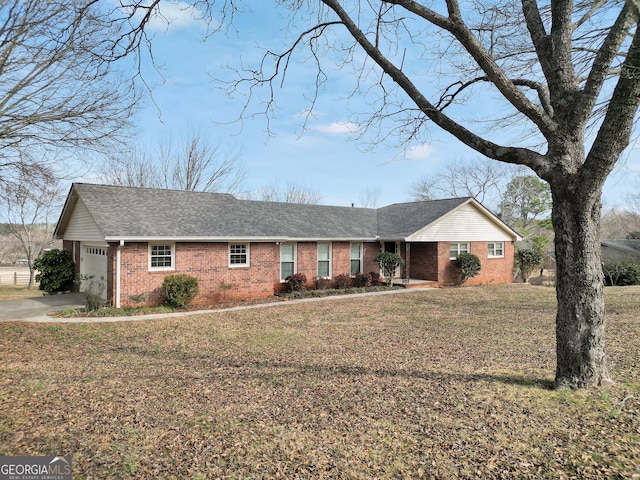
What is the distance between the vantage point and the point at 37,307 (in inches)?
500

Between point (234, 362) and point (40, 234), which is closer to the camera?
point (234, 362)

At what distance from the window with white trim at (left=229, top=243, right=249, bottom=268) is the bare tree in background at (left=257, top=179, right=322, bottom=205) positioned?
29.2m

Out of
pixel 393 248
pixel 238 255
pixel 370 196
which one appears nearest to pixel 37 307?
pixel 238 255

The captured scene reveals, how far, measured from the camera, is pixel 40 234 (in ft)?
125

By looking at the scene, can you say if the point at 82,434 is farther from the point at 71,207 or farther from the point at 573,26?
the point at 71,207

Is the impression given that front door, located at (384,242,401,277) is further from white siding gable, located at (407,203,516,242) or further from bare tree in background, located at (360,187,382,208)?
bare tree in background, located at (360,187,382,208)

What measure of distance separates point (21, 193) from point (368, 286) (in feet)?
45.7

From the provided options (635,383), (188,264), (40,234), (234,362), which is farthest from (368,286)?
(40,234)

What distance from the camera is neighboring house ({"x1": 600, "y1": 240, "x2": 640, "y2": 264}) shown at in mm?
26672

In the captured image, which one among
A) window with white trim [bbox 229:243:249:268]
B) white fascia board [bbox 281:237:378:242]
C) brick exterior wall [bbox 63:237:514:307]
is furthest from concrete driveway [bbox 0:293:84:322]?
white fascia board [bbox 281:237:378:242]

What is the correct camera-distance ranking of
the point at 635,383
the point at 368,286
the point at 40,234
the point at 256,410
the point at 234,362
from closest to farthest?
the point at 256,410 → the point at 635,383 → the point at 234,362 → the point at 368,286 → the point at 40,234

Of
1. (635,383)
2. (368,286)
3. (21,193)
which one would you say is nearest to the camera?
(635,383)

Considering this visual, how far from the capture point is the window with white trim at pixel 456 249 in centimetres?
2008

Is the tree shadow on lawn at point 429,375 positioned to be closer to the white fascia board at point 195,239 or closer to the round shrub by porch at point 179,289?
the round shrub by porch at point 179,289
